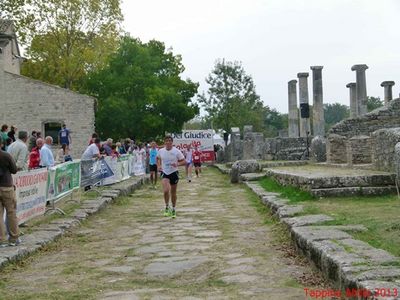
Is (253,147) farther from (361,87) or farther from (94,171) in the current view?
(94,171)

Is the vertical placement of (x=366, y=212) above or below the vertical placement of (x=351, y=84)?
below

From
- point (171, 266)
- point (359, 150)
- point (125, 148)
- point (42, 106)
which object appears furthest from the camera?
point (42, 106)

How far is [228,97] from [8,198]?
166 feet

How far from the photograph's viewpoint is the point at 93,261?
7.74 meters

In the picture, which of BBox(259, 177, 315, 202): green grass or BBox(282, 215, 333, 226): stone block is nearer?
BBox(282, 215, 333, 226): stone block

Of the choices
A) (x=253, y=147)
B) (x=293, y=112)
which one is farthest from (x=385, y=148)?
(x=293, y=112)

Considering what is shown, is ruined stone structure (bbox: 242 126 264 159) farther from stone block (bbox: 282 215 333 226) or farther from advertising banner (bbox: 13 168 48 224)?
stone block (bbox: 282 215 333 226)

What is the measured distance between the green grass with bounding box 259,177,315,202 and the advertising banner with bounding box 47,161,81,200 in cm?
488

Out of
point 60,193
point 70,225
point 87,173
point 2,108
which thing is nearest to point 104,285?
point 70,225

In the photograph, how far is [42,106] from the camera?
110ft

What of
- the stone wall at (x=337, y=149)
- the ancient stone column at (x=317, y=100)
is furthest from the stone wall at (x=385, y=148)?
the ancient stone column at (x=317, y=100)

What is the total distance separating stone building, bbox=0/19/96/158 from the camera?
33.4m

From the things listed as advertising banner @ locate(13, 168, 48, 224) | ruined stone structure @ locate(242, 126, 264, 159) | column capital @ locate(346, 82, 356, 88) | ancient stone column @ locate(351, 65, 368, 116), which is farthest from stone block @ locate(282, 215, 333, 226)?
column capital @ locate(346, 82, 356, 88)

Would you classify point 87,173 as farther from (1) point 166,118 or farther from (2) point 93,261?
(1) point 166,118
